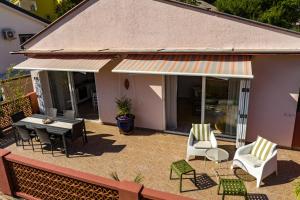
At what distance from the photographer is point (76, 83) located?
21375 millimetres

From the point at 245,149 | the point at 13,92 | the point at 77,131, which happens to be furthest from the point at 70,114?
the point at 245,149

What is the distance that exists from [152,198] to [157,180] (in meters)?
4.98

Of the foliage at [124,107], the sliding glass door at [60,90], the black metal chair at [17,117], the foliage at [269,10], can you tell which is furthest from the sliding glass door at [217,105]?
the foliage at [269,10]

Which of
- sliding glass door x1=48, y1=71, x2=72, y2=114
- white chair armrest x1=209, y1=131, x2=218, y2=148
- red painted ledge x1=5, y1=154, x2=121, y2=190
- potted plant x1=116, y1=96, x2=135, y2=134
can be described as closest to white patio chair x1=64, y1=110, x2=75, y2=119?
potted plant x1=116, y1=96, x2=135, y2=134

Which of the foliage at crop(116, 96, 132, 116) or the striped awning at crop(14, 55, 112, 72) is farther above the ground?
the striped awning at crop(14, 55, 112, 72)

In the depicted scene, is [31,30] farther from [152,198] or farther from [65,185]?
[152,198]

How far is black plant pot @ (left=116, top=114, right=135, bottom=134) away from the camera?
16453 millimetres

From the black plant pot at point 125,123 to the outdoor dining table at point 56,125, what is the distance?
279cm

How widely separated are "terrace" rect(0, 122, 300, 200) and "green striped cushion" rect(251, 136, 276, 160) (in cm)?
111

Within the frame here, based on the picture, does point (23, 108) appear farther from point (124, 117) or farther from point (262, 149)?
point (262, 149)

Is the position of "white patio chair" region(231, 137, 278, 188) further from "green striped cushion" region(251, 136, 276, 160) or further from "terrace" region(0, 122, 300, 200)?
"terrace" region(0, 122, 300, 200)

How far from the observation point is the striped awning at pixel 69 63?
1580cm

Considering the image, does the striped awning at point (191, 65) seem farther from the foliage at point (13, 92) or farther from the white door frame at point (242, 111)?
the foliage at point (13, 92)

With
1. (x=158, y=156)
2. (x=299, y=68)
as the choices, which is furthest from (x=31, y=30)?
(x=299, y=68)
